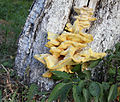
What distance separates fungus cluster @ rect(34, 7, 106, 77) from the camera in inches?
73.9

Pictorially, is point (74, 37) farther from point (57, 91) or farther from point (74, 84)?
point (57, 91)

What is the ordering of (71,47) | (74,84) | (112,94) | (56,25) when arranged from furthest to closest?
(56,25) < (71,47) < (74,84) < (112,94)

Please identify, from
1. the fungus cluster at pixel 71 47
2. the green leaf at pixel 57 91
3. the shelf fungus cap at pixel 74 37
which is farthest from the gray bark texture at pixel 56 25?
the green leaf at pixel 57 91

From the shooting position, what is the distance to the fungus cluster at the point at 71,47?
188 cm

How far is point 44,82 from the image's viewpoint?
2.31 m

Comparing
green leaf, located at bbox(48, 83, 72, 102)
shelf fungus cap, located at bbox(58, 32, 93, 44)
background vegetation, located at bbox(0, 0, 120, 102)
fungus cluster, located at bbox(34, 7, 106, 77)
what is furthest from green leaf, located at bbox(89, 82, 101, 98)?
shelf fungus cap, located at bbox(58, 32, 93, 44)

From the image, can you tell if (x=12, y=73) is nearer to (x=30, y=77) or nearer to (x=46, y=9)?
(x=30, y=77)

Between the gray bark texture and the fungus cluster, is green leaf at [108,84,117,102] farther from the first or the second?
the gray bark texture

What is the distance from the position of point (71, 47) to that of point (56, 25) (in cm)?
49

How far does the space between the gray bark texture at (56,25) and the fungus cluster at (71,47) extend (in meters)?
0.17

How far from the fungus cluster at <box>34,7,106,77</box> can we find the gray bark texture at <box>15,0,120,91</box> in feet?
0.57

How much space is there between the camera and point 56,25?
7.32 ft

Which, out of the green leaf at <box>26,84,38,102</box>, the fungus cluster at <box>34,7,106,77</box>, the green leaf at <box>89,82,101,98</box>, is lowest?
the green leaf at <box>26,84,38,102</box>

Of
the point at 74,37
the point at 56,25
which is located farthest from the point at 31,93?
the point at 56,25
